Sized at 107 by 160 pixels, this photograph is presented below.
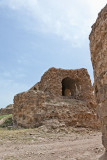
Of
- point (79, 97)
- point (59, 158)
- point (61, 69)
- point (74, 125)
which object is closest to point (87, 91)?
point (79, 97)

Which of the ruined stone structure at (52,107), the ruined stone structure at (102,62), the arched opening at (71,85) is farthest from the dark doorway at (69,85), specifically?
the ruined stone structure at (102,62)

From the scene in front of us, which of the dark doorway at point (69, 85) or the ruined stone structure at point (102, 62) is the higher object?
the dark doorway at point (69, 85)

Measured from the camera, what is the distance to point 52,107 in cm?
1131

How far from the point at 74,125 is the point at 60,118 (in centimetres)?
112

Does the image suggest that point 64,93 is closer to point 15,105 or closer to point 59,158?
A: point 15,105

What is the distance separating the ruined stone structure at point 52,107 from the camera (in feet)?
35.9

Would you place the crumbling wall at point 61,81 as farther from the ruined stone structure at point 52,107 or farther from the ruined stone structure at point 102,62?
the ruined stone structure at point 102,62

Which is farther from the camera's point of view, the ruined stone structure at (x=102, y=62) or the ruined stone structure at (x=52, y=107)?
the ruined stone structure at (x=52, y=107)

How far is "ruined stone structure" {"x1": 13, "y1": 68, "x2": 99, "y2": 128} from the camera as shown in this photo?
10930 millimetres

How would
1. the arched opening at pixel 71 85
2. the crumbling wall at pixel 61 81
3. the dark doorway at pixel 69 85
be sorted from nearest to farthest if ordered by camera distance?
1. the crumbling wall at pixel 61 81
2. the arched opening at pixel 71 85
3. the dark doorway at pixel 69 85

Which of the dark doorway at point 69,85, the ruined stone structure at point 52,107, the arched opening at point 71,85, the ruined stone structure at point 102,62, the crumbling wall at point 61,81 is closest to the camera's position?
the ruined stone structure at point 102,62

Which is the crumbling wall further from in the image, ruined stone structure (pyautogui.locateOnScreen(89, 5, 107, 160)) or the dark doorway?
ruined stone structure (pyautogui.locateOnScreen(89, 5, 107, 160))

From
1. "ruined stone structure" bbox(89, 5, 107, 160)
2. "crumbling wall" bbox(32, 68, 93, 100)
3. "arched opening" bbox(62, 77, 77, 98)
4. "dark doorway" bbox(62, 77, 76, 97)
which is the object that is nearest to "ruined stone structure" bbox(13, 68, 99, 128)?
"crumbling wall" bbox(32, 68, 93, 100)

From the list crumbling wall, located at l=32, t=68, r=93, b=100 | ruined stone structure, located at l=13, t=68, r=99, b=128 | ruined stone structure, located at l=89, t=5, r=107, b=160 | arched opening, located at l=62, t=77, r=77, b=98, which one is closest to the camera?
ruined stone structure, located at l=89, t=5, r=107, b=160
